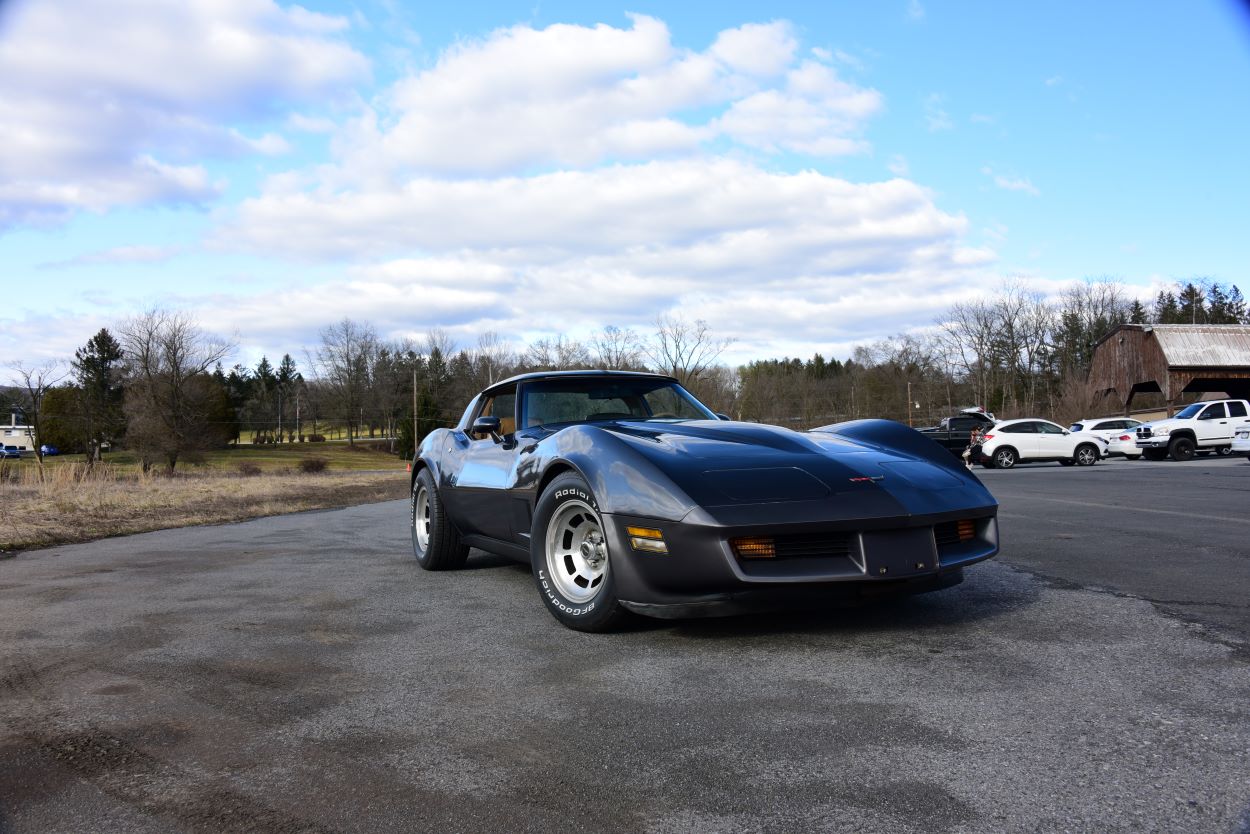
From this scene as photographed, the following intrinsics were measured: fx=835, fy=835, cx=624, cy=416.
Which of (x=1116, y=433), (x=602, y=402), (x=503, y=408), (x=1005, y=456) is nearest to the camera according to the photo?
(x=602, y=402)

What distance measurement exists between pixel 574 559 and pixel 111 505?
41.3 feet

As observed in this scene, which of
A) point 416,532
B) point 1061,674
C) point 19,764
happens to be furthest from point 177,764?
point 416,532

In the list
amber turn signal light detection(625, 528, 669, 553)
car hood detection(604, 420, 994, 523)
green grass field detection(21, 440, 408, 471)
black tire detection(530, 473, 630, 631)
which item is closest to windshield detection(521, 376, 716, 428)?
car hood detection(604, 420, 994, 523)

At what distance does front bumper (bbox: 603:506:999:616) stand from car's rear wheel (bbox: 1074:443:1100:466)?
2411cm

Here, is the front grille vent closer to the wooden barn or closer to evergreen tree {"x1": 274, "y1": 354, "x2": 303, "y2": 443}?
the wooden barn

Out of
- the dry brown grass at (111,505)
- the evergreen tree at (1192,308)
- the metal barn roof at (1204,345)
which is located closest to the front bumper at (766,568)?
the dry brown grass at (111,505)

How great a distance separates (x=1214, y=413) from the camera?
25.1 m

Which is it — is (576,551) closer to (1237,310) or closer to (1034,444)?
(1034,444)

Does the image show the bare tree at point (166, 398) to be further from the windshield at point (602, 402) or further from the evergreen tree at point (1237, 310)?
the evergreen tree at point (1237, 310)

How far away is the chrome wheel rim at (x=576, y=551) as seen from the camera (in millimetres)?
4102

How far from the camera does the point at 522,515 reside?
191 inches

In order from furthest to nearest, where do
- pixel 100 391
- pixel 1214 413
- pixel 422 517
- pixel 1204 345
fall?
pixel 100 391 < pixel 1204 345 < pixel 1214 413 < pixel 422 517

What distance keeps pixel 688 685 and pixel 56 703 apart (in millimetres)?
2298

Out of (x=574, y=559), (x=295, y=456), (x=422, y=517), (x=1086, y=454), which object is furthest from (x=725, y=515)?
(x=295, y=456)
